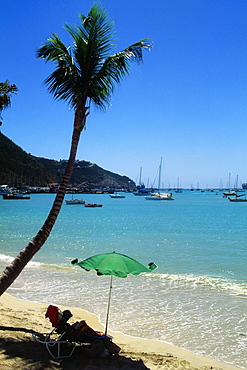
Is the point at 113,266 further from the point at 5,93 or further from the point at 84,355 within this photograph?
the point at 5,93

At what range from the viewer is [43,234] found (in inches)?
265

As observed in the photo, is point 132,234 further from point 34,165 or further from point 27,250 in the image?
point 34,165

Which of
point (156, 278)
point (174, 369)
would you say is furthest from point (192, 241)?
point (174, 369)

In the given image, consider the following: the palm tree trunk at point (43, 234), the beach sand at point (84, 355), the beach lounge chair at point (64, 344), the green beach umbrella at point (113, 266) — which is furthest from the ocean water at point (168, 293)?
the palm tree trunk at point (43, 234)

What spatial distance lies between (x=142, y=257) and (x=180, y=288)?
6.67m

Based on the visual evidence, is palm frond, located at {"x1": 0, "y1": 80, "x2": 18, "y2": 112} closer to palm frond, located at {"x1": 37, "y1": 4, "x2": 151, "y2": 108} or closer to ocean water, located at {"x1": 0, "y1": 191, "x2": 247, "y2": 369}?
palm frond, located at {"x1": 37, "y1": 4, "x2": 151, "y2": 108}

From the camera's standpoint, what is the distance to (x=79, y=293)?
11250 millimetres

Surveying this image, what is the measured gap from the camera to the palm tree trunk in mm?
6479

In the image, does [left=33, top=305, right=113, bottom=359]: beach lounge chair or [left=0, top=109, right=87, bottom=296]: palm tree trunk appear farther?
[left=0, top=109, right=87, bottom=296]: palm tree trunk

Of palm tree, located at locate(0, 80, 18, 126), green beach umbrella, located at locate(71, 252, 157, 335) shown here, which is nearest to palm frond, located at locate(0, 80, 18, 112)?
palm tree, located at locate(0, 80, 18, 126)

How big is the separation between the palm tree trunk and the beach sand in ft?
3.48

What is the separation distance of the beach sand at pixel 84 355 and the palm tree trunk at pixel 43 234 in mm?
1060

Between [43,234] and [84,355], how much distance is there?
227 centimetres

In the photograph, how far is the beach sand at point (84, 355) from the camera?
5.49m
